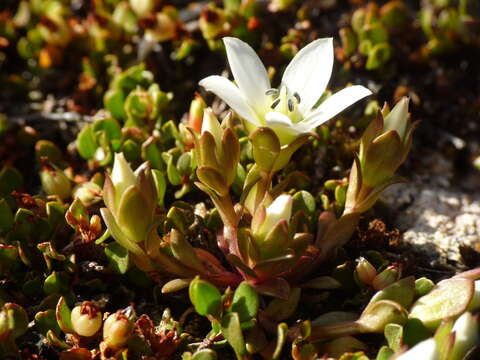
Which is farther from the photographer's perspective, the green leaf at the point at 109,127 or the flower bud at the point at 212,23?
the flower bud at the point at 212,23

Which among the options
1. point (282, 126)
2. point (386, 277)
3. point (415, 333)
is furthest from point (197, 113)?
point (415, 333)

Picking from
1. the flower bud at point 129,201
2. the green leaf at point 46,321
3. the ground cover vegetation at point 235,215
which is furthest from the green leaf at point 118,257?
the green leaf at point 46,321

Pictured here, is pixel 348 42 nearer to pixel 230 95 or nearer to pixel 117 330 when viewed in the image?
pixel 230 95

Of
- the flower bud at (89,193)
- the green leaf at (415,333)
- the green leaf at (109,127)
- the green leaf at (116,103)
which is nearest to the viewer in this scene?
the green leaf at (415,333)

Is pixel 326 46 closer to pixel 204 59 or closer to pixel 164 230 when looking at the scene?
pixel 164 230

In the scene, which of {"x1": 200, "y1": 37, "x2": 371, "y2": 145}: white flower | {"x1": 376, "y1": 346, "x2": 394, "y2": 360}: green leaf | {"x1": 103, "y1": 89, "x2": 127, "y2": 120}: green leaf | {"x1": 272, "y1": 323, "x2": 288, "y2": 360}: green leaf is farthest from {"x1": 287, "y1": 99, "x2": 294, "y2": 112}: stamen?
{"x1": 103, "y1": 89, "x2": 127, "y2": 120}: green leaf

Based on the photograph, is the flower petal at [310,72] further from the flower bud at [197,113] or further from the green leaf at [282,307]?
the green leaf at [282,307]
